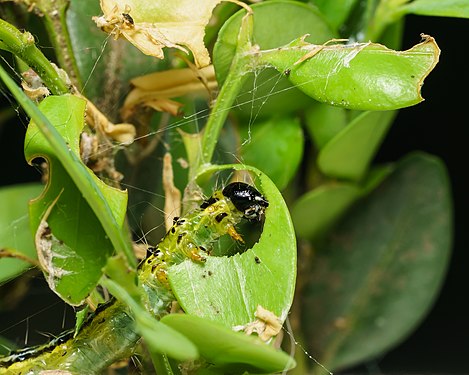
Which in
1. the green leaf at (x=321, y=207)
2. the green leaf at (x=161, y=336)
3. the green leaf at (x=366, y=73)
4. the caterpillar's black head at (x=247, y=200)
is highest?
the green leaf at (x=366, y=73)

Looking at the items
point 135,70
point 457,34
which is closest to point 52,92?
point 135,70

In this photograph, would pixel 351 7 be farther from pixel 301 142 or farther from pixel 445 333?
pixel 445 333

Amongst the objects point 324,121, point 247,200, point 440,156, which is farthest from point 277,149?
point 440,156

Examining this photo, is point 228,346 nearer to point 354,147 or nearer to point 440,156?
point 354,147

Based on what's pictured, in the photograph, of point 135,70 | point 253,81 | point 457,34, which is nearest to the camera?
point 253,81

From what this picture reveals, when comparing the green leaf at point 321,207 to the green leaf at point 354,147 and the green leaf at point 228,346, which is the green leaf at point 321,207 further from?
the green leaf at point 228,346

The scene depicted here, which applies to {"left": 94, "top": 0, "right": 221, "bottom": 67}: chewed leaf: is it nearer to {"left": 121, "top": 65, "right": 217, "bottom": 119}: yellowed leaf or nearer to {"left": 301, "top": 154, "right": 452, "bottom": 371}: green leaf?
{"left": 121, "top": 65, "right": 217, "bottom": 119}: yellowed leaf

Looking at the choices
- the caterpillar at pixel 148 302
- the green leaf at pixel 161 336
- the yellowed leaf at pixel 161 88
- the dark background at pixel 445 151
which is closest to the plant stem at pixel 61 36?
the yellowed leaf at pixel 161 88
